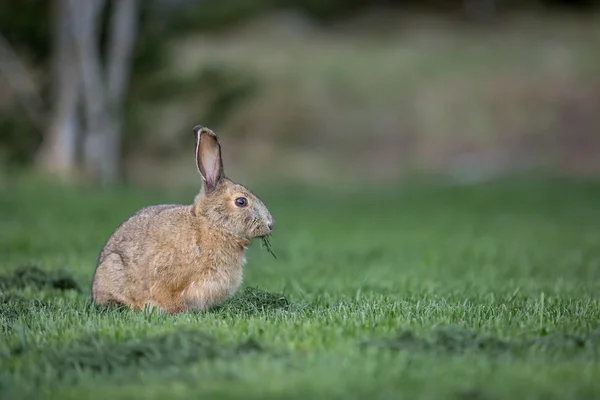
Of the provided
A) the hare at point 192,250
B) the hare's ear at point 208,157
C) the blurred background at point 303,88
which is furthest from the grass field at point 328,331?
the blurred background at point 303,88

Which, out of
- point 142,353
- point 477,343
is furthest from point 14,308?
point 477,343

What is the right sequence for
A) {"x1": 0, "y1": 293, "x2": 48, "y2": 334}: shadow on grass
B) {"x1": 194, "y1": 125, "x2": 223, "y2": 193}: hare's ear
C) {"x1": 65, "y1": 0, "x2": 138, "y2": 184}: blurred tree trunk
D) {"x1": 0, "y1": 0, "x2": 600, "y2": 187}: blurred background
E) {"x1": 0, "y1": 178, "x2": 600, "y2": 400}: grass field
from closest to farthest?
{"x1": 0, "y1": 178, "x2": 600, "y2": 400}: grass field < {"x1": 0, "y1": 293, "x2": 48, "y2": 334}: shadow on grass < {"x1": 194, "y1": 125, "x2": 223, "y2": 193}: hare's ear < {"x1": 65, "y1": 0, "x2": 138, "y2": 184}: blurred tree trunk < {"x1": 0, "y1": 0, "x2": 600, "y2": 187}: blurred background

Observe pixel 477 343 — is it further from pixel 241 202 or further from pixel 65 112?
pixel 65 112

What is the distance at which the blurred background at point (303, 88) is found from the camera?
90.8 feet

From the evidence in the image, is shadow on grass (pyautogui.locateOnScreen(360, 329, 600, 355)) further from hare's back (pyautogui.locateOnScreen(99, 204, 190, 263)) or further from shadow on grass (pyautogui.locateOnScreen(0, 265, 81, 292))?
shadow on grass (pyautogui.locateOnScreen(0, 265, 81, 292))

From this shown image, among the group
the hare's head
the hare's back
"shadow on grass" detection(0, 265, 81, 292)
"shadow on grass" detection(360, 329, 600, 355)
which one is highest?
the hare's head

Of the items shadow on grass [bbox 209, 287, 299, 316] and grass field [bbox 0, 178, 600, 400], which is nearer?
grass field [bbox 0, 178, 600, 400]

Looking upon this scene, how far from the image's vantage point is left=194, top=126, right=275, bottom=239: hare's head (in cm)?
756

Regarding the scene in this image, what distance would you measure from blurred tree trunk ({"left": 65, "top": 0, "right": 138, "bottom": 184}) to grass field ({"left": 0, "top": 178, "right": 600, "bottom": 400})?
11.8 metres

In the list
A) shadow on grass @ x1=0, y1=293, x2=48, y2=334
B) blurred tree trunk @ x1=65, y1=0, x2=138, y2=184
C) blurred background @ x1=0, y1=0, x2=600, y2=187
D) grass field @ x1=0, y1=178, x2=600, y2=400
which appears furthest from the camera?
blurred background @ x1=0, y1=0, x2=600, y2=187

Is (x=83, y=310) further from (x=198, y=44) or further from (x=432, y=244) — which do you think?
(x=198, y=44)

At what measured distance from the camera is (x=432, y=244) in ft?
54.7

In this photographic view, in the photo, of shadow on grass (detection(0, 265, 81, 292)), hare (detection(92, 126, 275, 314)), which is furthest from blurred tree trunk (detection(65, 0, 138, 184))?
hare (detection(92, 126, 275, 314))

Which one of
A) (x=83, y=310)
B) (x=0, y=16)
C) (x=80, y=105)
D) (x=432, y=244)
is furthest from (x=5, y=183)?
(x=83, y=310)
